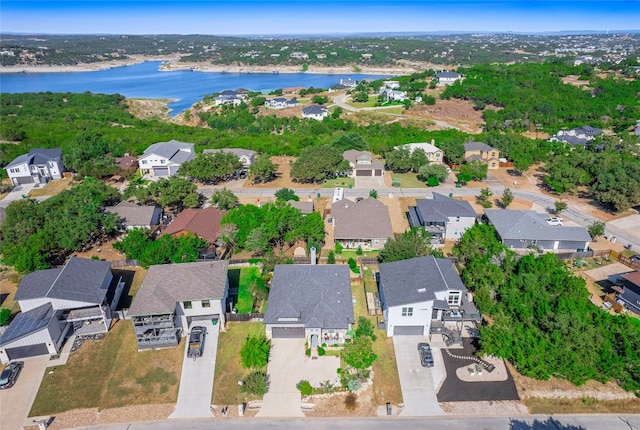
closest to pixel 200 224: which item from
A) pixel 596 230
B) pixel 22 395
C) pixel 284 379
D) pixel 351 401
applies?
pixel 22 395

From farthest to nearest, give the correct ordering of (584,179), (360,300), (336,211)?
(584,179), (336,211), (360,300)

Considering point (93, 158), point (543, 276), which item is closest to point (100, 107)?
point (93, 158)

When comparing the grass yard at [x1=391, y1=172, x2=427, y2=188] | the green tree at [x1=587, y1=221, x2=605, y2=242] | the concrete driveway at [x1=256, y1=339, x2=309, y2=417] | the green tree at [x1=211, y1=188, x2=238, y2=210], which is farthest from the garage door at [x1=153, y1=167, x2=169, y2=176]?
the green tree at [x1=587, y1=221, x2=605, y2=242]

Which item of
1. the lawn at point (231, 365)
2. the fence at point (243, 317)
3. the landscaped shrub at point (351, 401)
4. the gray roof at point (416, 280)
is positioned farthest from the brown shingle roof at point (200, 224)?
the landscaped shrub at point (351, 401)

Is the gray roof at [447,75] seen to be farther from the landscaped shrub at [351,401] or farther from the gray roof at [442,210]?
the landscaped shrub at [351,401]

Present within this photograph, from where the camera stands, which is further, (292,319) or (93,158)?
(93,158)

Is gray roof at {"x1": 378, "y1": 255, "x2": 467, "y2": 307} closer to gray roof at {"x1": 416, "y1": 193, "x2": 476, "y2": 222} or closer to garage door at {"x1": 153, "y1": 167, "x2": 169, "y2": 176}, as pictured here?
gray roof at {"x1": 416, "y1": 193, "x2": 476, "y2": 222}

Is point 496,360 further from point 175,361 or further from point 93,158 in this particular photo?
point 93,158
